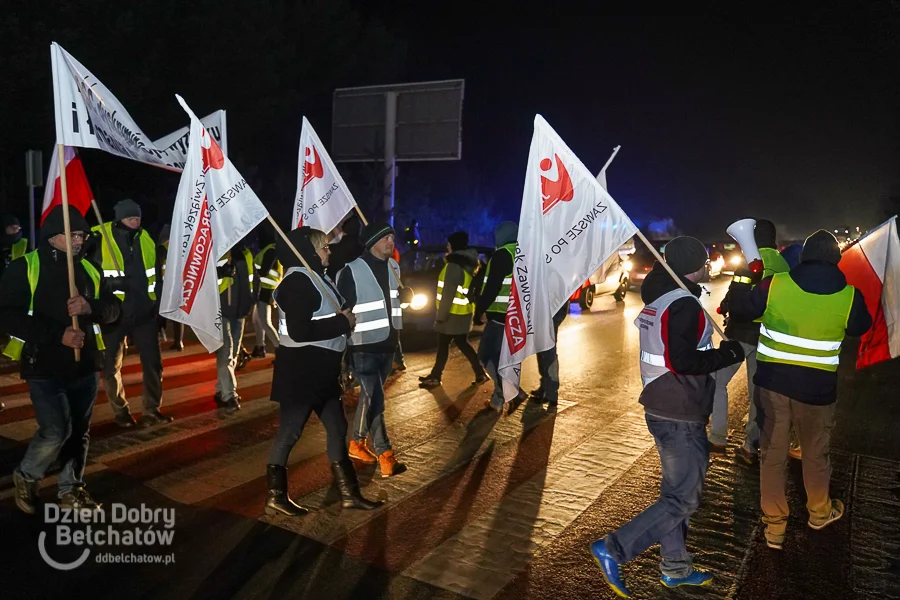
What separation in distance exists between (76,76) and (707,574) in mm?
5290

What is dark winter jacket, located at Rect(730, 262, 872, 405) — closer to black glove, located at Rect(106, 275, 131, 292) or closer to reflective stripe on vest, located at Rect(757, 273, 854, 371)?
reflective stripe on vest, located at Rect(757, 273, 854, 371)

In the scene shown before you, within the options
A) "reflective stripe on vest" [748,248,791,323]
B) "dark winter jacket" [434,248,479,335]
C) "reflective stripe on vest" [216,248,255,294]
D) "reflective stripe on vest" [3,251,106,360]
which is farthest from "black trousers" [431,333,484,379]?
"reflective stripe on vest" [3,251,106,360]

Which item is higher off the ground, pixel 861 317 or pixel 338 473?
pixel 861 317

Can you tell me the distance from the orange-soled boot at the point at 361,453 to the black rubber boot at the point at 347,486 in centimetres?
102

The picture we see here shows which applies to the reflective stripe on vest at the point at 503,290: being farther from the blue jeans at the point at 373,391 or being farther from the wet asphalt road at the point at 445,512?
the blue jeans at the point at 373,391

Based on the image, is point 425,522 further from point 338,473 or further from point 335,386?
point 335,386

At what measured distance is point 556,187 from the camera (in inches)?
197

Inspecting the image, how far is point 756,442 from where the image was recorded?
269 inches

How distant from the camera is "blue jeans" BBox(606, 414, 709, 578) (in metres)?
4.16

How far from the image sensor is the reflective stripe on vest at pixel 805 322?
4.77 metres

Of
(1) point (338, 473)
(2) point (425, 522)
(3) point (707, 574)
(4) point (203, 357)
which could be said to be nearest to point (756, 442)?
(3) point (707, 574)

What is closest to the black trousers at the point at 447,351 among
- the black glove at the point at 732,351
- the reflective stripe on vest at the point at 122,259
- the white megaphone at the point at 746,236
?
the reflective stripe on vest at the point at 122,259

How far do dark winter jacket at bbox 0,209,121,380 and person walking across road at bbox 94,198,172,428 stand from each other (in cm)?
171

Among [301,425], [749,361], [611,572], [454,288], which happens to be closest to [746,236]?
[749,361]
